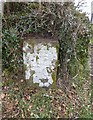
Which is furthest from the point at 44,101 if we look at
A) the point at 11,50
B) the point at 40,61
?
the point at 11,50

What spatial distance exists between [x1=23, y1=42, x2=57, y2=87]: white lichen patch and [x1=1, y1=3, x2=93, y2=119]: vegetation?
4.1 inches

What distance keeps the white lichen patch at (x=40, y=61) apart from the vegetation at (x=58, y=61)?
10 centimetres

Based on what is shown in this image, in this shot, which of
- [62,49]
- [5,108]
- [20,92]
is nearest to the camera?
[5,108]

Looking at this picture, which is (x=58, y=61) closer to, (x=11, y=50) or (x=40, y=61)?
(x=40, y=61)

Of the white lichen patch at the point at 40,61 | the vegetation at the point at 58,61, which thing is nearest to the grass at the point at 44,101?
the vegetation at the point at 58,61

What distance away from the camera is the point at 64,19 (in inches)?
142

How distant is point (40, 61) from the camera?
3.56 metres

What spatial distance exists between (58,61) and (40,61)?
0.29m

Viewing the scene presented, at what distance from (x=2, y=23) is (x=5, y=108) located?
1.24m

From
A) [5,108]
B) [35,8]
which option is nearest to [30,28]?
[35,8]

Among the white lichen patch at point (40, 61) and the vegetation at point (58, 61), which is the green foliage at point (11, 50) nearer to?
the vegetation at point (58, 61)

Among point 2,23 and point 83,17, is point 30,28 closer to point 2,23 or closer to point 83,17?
point 2,23

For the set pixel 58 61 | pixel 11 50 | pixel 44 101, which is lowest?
pixel 44 101

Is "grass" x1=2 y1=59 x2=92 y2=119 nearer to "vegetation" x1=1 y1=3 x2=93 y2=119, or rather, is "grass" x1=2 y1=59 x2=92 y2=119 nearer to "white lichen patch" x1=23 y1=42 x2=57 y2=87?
"vegetation" x1=1 y1=3 x2=93 y2=119
